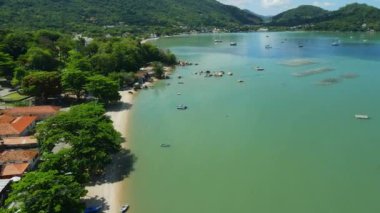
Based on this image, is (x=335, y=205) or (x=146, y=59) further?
(x=146, y=59)

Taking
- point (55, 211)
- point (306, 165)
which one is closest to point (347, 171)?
point (306, 165)

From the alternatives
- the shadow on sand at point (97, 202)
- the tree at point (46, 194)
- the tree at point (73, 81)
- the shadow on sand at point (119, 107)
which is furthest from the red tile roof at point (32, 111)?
the tree at point (46, 194)

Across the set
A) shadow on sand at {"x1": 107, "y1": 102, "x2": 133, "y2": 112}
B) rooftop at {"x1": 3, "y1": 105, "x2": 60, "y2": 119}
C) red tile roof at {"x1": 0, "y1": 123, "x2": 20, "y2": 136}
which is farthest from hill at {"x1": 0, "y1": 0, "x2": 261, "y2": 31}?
red tile roof at {"x1": 0, "y1": 123, "x2": 20, "y2": 136}

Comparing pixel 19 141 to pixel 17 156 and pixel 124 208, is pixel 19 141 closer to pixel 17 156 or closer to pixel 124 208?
pixel 17 156

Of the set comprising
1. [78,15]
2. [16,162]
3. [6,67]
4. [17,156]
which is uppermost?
Answer: [78,15]

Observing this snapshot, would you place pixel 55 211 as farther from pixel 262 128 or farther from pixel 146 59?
pixel 146 59

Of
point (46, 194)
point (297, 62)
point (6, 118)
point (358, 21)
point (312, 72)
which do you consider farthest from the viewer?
point (358, 21)

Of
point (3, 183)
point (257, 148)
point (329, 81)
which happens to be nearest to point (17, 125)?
point (3, 183)
